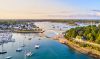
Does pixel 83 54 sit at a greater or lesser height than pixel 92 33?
lesser

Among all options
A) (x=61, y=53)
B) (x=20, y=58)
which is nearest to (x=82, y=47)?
(x=61, y=53)

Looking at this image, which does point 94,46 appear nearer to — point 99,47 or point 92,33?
point 99,47

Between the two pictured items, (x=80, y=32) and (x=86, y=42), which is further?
(x=80, y=32)

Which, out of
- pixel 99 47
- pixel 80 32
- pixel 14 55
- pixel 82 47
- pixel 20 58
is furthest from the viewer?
pixel 80 32

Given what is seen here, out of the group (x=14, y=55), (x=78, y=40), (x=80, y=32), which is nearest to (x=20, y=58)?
(x=14, y=55)

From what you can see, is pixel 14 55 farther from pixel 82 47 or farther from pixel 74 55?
pixel 82 47

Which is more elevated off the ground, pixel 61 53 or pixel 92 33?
pixel 92 33

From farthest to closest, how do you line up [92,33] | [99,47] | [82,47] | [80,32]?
[80,32], [92,33], [82,47], [99,47]

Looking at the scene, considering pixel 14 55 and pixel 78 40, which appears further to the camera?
pixel 78 40

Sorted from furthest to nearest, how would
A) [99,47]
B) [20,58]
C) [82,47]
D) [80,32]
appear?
[80,32]
[82,47]
[99,47]
[20,58]
